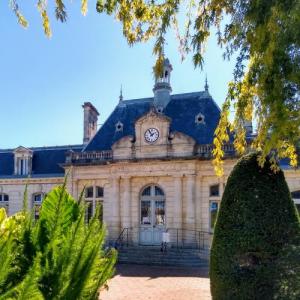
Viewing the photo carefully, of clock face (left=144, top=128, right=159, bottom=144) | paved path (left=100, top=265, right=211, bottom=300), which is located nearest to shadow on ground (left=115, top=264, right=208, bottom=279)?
paved path (left=100, top=265, right=211, bottom=300)

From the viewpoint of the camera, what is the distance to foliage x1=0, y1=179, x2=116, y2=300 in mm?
1438

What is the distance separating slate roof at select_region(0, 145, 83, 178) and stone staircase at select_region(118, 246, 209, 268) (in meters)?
7.61

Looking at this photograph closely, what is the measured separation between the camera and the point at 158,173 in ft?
66.1

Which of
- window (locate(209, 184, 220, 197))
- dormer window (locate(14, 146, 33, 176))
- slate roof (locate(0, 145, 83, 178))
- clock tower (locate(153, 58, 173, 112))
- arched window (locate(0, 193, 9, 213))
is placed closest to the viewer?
window (locate(209, 184, 220, 197))

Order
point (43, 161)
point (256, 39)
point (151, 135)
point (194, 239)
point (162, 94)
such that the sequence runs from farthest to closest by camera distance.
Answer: point (43, 161), point (162, 94), point (151, 135), point (194, 239), point (256, 39)

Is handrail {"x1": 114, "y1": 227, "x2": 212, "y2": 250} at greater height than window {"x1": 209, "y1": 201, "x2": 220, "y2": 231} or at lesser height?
lesser

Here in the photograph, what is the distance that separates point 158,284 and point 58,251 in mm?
11589

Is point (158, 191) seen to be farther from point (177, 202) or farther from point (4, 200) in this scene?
point (4, 200)

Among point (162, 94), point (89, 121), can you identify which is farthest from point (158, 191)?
point (89, 121)

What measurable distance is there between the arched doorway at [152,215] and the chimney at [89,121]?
6468mm

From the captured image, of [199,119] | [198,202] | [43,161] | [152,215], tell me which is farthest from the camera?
[43,161]

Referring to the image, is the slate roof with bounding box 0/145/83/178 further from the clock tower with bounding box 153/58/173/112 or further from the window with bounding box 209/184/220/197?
the window with bounding box 209/184/220/197

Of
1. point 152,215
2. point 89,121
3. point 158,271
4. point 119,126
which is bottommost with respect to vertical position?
point 158,271

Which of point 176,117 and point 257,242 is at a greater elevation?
point 176,117
